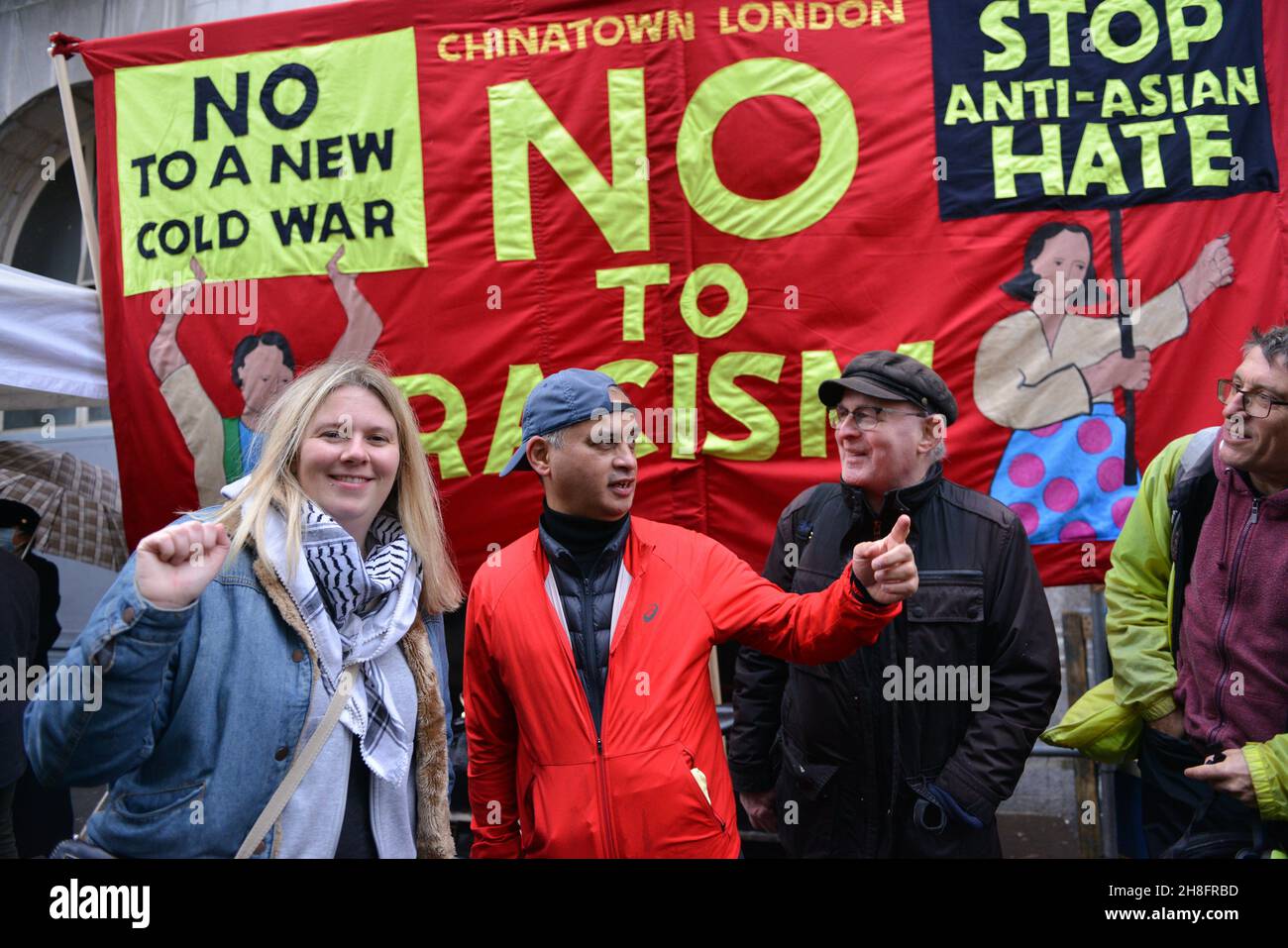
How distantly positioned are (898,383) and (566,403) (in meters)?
1.08

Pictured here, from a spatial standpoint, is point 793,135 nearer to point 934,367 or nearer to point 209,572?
point 934,367

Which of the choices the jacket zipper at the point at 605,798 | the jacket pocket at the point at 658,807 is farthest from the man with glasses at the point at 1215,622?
the jacket zipper at the point at 605,798

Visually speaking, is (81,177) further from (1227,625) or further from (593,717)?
(1227,625)

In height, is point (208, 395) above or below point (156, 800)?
above

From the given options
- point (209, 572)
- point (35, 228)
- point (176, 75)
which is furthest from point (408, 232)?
point (35, 228)

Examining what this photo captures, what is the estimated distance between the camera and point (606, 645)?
99.8 inches

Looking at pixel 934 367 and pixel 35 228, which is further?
pixel 35 228

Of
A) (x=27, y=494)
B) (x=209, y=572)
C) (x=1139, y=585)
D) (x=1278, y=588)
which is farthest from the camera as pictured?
(x=27, y=494)

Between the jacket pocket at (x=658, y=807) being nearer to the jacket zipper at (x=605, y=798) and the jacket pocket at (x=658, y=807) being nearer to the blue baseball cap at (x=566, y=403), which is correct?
the jacket zipper at (x=605, y=798)

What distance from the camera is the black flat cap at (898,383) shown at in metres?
3.10

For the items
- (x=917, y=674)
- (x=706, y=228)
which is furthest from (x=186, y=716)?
(x=706, y=228)

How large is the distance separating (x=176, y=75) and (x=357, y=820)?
3860 mm

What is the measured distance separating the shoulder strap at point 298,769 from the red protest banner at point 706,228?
2.13 m

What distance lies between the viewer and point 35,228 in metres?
8.73
